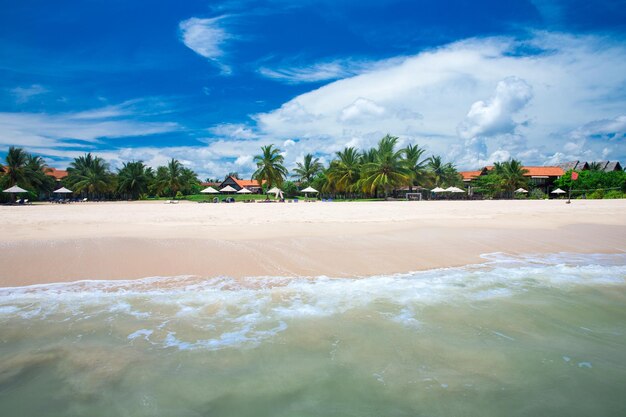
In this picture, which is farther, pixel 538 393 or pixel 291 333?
pixel 291 333

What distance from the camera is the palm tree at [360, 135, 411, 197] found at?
138ft

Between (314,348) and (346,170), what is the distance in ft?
151

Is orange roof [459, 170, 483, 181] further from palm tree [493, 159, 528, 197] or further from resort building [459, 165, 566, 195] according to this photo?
palm tree [493, 159, 528, 197]

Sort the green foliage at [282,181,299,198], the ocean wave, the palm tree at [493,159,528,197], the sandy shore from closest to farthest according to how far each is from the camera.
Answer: the ocean wave
the sandy shore
the palm tree at [493,159,528,197]
the green foliage at [282,181,299,198]

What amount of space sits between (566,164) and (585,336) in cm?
7452

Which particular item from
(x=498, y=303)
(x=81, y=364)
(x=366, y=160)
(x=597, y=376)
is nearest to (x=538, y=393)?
(x=597, y=376)

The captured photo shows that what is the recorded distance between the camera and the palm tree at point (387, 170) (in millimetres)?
42031

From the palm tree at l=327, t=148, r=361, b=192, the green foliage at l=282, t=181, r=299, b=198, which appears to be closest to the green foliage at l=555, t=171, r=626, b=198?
the palm tree at l=327, t=148, r=361, b=192

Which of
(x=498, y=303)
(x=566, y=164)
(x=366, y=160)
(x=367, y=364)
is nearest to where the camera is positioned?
(x=367, y=364)

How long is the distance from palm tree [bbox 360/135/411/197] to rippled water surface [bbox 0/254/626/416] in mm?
36678

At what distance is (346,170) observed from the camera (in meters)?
49.1

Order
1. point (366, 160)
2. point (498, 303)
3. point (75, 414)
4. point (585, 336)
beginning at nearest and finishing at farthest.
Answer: point (75, 414) < point (585, 336) < point (498, 303) < point (366, 160)

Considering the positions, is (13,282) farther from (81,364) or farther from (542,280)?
(542,280)

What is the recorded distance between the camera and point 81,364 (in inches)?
128
